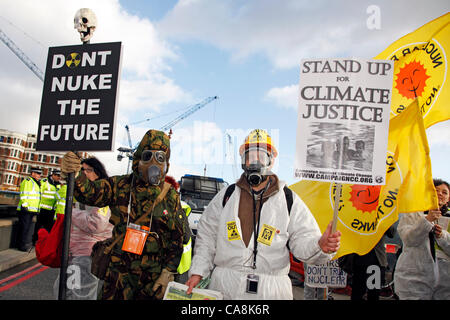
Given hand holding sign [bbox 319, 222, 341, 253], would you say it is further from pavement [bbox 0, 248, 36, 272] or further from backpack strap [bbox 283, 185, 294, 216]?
pavement [bbox 0, 248, 36, 272]

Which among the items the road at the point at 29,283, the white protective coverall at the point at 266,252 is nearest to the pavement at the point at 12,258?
the road at the point at 29,283

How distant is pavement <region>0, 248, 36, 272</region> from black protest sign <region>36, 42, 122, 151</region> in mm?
5082

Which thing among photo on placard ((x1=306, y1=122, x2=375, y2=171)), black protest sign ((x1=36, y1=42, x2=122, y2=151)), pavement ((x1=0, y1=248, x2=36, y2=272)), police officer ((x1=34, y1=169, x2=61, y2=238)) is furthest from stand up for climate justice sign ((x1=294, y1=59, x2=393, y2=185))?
police officer ((x1=34, y1=169, x2=61, y2=238))

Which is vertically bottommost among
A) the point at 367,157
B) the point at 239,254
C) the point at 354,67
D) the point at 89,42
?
the point at 239,254

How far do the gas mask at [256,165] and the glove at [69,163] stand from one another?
135 cm

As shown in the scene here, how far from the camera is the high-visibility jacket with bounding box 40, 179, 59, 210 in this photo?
925 cm

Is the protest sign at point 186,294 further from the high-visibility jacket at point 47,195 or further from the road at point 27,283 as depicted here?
the high-visibility jacket at point 47,195

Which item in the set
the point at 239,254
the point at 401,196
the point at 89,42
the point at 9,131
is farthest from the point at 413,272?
the point at 9,131

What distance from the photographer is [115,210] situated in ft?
9.75

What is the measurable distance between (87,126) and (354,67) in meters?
2.25

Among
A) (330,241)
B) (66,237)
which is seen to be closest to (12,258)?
(66,237)

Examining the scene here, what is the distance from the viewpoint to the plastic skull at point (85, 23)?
295 centimetres

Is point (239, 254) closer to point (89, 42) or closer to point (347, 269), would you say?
point (89, 42)

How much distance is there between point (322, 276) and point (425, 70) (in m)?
2.99
